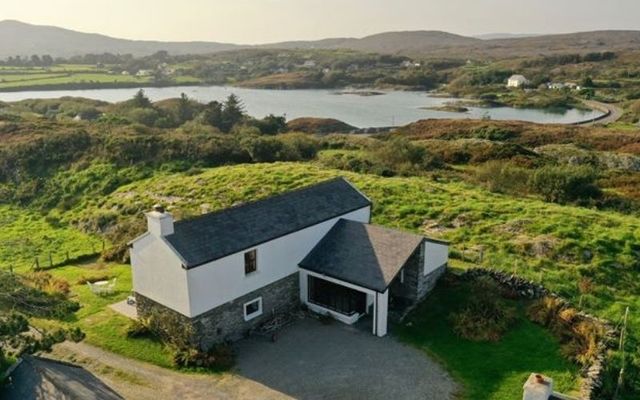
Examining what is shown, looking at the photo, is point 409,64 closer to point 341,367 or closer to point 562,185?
point 562,185

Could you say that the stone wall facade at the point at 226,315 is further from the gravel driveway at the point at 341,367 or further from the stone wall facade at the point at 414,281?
the stone wall facade at the point at 414,281

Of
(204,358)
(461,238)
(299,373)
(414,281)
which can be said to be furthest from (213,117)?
Result: (299,373)

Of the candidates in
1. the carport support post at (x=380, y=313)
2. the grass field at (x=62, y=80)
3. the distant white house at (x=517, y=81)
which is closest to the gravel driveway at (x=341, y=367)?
the carport support post at (x=380, y=313)

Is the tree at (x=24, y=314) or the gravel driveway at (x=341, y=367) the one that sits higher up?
the tree at (x=24, y=314)

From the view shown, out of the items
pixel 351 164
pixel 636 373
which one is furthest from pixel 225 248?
pixel 351 164

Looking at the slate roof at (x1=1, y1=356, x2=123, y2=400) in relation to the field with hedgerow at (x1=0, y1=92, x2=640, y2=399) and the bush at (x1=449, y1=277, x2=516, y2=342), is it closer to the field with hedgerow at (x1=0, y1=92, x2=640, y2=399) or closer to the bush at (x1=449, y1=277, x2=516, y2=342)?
the field with hedgerow at (x1=0, y1=92, x2=640, y2=399)


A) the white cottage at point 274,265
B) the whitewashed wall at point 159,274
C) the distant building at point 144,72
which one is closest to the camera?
the whitewashed wall at point 159,274

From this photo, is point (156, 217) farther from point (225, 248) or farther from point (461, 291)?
point (461, 291)
